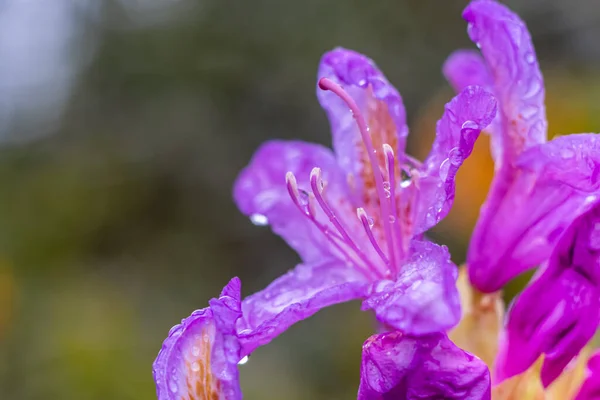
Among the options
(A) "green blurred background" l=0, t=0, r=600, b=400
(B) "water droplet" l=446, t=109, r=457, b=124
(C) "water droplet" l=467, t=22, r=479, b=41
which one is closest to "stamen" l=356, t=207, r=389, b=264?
(B) "water droplet" l=446, t=109, r=457, b=124

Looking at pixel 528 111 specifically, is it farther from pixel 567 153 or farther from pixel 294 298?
pixel 294 298

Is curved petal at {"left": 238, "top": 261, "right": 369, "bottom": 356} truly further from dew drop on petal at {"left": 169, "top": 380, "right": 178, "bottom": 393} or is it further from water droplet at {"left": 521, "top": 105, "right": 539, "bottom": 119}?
water droplet at {"left": 521, "top": 105, "right": 539, "bottom": 119}

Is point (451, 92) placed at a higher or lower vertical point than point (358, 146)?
higher

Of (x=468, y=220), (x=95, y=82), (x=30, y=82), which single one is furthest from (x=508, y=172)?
(x=30, y=82)

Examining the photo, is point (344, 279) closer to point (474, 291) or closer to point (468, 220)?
point (474, 291)

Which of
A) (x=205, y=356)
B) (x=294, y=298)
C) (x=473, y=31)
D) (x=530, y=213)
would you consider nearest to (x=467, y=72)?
(x=473, y=31)

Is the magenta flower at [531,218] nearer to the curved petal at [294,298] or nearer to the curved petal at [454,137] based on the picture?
the curved petal at [454,137]

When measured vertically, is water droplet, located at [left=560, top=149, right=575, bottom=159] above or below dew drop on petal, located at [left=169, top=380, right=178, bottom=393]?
above
